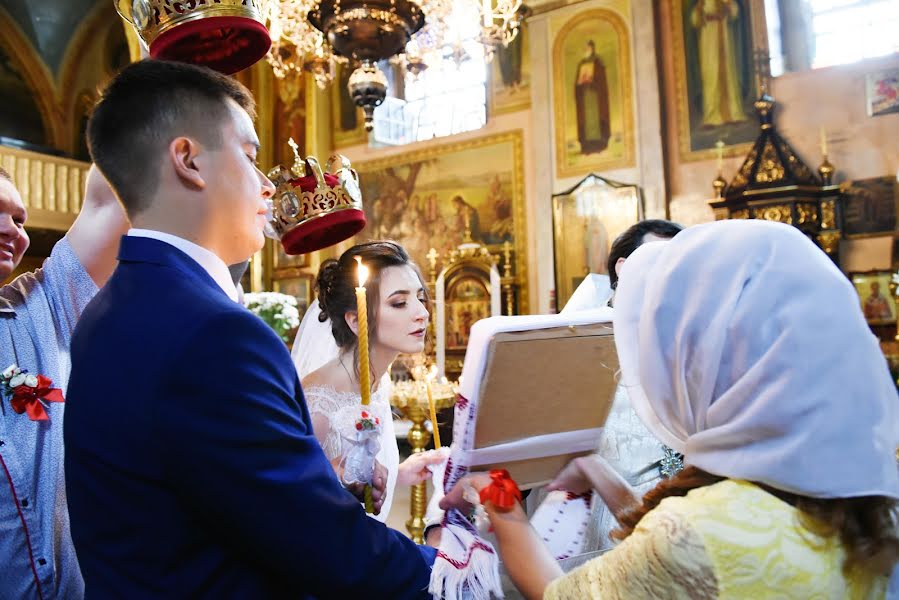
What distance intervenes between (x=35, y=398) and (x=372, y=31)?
3834 mm

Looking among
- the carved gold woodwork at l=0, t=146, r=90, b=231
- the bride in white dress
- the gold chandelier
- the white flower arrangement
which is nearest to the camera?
the bride in white dress

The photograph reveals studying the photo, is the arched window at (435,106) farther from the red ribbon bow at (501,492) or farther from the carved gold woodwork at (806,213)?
the red ribbon bow at (501,492)

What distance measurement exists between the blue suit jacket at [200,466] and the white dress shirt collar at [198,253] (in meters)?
0.04

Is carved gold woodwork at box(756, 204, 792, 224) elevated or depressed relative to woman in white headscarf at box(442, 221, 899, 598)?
elevated

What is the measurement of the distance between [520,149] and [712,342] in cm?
1095

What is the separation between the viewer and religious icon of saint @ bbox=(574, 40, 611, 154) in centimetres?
1062

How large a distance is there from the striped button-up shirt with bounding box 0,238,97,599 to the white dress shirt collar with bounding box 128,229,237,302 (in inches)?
27.3

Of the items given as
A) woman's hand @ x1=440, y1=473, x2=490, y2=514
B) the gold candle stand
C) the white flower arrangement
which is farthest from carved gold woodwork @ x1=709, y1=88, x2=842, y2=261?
woman's hand @ x1=440, y1=473, x2=490, y2=514

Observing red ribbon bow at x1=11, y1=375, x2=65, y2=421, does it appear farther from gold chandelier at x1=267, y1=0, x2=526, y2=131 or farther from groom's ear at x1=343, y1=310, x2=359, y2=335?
gold chandelier at x1=267, y1=0, x2=526, y2=131

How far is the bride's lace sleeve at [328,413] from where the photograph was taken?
2.36 meters

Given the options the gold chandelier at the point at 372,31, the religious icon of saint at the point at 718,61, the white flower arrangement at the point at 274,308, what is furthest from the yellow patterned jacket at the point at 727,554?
the religious icon of saint at the point at 718,61

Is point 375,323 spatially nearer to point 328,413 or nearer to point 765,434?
point 328,413

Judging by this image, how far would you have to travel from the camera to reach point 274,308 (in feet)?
20.3

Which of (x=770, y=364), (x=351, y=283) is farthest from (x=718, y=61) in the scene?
(x=770, y=364)
